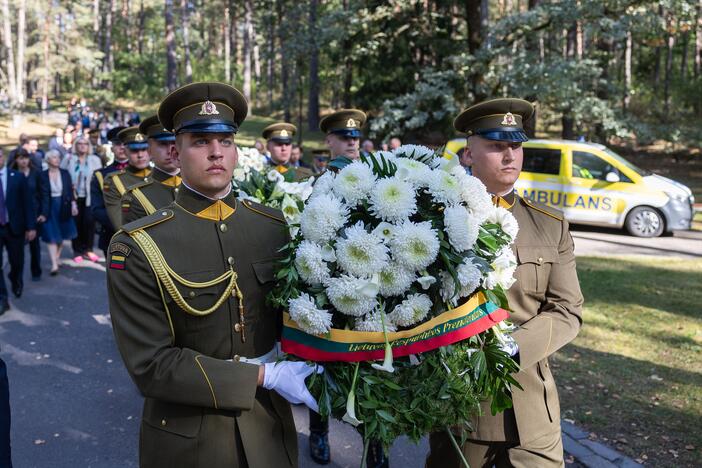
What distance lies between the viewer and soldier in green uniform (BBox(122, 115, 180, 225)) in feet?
17.0

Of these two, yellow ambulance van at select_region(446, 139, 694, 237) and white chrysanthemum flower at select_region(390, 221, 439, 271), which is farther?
yellow ambulance van at select_region(446, 139, 694, 237)

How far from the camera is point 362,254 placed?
7.81 feet

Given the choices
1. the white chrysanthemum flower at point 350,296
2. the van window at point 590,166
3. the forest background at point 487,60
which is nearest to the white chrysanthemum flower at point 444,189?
the white chrysanthemum flower at point 350,296

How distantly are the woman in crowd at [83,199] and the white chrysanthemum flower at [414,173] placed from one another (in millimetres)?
10817

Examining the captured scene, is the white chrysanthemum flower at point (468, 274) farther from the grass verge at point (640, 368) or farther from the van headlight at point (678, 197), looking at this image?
the van headlight at point (678, 197)

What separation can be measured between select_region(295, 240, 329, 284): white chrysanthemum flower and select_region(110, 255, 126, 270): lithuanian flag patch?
2.07 feet

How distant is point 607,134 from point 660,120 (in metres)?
10.2

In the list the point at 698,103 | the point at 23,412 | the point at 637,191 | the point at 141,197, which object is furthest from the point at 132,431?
the point at 698,103

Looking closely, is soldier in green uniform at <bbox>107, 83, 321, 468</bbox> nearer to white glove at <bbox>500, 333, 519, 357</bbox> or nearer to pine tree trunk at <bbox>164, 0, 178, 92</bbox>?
white glove at <bbox>500, 333, 519, 357</bbox>

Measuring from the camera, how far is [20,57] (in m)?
45.5

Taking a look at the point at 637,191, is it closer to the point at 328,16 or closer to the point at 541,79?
the point at 541,79

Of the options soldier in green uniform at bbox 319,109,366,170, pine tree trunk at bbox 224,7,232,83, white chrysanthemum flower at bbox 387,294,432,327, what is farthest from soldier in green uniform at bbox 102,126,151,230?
pine tree trunk at bbox 224,7,232,83

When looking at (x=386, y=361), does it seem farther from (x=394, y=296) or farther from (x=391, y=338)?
(x=394, y=296)

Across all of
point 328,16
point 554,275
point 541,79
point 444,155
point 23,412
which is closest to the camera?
point 444,155
